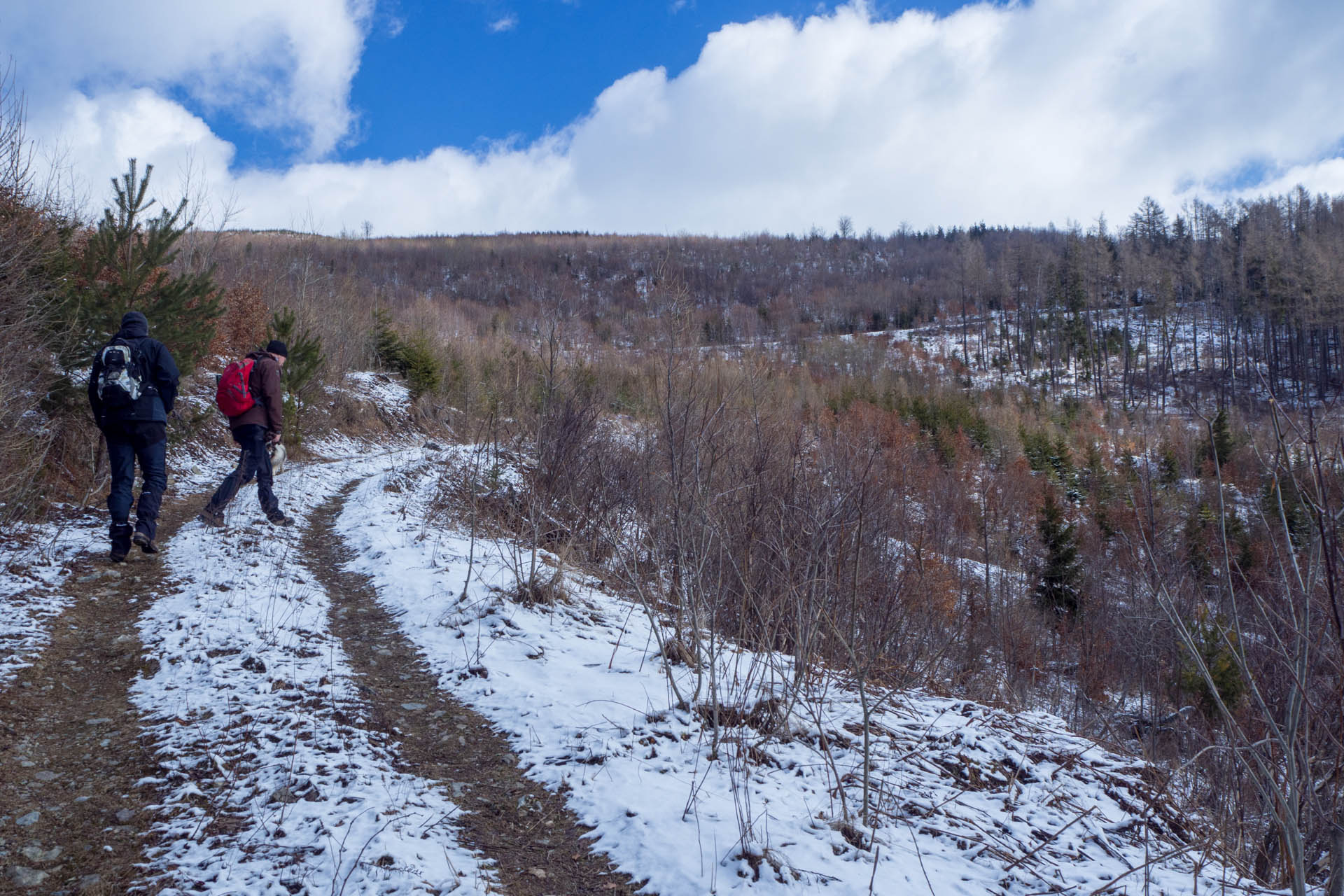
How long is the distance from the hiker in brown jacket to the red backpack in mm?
38

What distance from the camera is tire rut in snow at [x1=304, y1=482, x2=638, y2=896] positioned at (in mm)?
2885

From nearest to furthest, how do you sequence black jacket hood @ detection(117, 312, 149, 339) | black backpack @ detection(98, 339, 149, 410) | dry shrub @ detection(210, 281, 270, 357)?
black backpack @ detection(98, 339, 149, 410) < black jacket hood @ detection(117, 312, 149, 339) < dry shrub @ detection(210, 281, 270, 357)

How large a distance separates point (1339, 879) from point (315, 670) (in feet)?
15.9

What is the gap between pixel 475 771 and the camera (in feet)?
12.0

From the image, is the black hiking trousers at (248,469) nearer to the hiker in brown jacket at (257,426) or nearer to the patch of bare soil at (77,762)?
the hiker in brown jacket at (257,426)

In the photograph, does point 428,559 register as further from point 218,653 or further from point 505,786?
point 505,786

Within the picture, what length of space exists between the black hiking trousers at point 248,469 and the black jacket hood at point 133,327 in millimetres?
1501

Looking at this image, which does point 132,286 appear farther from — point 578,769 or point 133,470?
point 578,769

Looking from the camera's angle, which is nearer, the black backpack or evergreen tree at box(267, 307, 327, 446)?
the black backpack

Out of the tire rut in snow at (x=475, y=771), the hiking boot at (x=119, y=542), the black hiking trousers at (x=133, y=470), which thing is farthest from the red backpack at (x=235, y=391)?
the tire rut in snow at (x=475, y=771)

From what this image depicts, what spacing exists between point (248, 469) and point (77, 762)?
4.85m

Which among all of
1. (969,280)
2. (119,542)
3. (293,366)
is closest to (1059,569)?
(293,366)

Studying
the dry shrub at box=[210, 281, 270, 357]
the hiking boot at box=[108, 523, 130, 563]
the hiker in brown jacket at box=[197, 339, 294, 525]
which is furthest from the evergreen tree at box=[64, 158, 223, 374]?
the dry shrub at box=[210, 281, 270, 357]

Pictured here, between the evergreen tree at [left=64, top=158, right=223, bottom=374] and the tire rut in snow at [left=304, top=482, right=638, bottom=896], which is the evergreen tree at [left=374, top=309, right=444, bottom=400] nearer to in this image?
the evergreen tree at [left=64, top=158, right=223, bottom=374]
